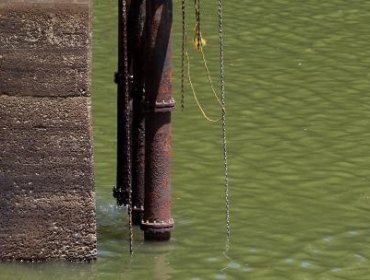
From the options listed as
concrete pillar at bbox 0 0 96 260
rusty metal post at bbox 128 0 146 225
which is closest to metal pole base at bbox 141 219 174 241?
rusty metal post at bbox 128 0 146 225

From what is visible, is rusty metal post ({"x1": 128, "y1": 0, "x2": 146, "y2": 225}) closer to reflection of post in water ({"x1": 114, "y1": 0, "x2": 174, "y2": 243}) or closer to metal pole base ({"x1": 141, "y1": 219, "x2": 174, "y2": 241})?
Result: reflection of post in water ({"x1": 114, "y1": 0, "x2": 174, "y2": 243})

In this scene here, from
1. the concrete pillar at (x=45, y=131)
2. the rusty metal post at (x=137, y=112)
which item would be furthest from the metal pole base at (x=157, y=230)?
the concrete pillar at (x=45, y=131)

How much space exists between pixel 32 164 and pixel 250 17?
863cm

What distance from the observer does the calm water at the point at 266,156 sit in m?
12.3

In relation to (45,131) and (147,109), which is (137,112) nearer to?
(147,109)

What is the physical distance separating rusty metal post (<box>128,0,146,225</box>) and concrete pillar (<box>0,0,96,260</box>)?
914 mm

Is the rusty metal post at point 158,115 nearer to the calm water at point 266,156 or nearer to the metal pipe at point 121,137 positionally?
the calm water at point 266,156

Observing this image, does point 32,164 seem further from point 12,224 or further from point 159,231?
point 159,231

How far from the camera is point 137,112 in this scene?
12.9 metres

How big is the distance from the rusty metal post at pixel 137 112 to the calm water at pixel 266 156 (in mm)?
311

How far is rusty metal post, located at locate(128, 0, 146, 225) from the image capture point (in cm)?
1274

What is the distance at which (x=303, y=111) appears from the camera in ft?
54.1

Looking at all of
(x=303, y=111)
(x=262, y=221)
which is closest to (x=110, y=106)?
(x=303, y=111)

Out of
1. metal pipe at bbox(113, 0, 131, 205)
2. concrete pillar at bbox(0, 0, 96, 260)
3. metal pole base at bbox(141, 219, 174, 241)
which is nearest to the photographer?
concrete pillar at bbox(0, 0, 96, 260)
